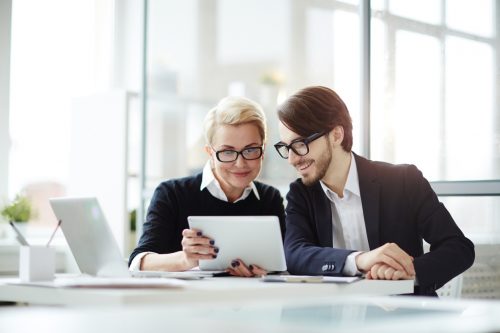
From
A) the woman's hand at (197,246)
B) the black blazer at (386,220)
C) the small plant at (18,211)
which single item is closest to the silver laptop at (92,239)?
the woman's hand at (197,246)

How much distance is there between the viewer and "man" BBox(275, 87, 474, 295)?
2789mm

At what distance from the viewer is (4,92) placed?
18.0 feet

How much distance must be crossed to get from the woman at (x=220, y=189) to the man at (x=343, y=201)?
0.18 m

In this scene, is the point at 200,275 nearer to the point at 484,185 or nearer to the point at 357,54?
the point at 484,185

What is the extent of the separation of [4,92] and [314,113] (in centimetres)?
317

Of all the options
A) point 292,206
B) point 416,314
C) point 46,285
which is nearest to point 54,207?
point 46,285

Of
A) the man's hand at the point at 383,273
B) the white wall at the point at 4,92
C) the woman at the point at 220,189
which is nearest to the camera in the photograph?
the man's hand at the point at 383,273

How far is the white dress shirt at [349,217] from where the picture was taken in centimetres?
290

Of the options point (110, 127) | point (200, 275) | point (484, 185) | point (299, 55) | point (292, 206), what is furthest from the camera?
point (110, 127)

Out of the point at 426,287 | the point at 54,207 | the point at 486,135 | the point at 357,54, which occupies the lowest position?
the point at 426,287

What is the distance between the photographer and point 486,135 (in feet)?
11.6

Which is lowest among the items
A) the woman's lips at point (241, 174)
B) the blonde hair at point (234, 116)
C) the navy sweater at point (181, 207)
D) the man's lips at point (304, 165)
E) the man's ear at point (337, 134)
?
the navy sweater at point (181, 207)

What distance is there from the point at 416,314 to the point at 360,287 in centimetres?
116

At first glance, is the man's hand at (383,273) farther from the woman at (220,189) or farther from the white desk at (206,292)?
the woman at (220,189)
